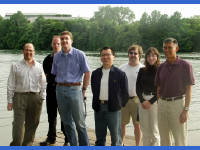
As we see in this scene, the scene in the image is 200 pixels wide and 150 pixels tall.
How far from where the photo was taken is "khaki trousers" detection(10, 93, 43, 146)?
487 centimetres

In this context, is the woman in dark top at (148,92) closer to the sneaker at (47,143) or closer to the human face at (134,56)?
the human face at (134,56)

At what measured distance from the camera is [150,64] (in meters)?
4.45

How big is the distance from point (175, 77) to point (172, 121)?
577 millimetres

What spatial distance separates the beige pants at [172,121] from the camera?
398 centimetres

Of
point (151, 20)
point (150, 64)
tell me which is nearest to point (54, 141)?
point (150, 64)

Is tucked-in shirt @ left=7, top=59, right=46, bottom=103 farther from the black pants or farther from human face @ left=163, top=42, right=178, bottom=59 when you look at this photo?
human face @ left=163, top=42, right=178, bottom=59

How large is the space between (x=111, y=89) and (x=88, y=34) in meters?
63.6

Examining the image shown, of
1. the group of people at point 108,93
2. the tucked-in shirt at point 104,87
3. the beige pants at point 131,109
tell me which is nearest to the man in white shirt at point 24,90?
the group of people at point 108,93

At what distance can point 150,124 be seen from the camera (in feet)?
14.8

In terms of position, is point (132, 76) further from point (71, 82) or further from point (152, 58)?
point (71, 82)

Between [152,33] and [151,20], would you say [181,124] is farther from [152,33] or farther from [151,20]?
[151,20]

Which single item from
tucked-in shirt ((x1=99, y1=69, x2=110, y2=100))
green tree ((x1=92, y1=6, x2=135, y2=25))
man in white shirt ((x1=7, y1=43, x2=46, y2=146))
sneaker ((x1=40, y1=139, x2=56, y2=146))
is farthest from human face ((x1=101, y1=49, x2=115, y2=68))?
green tree ((x1=92, y1=6, x2=135, y2=25))

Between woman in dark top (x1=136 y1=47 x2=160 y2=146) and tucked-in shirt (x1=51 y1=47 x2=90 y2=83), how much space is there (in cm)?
81

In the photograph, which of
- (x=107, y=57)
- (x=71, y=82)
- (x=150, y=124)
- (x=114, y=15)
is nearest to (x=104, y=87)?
(x=107, y=57)
